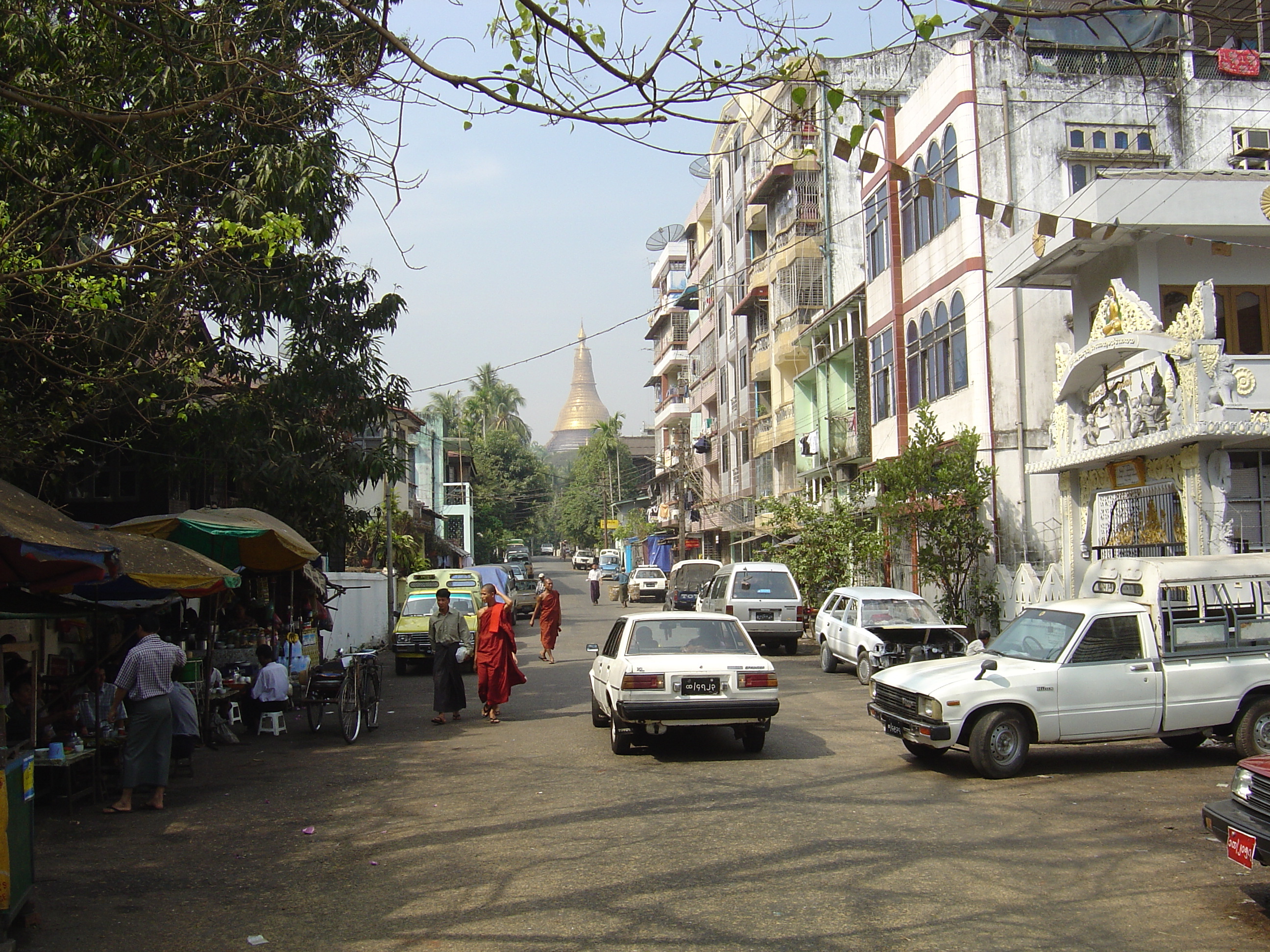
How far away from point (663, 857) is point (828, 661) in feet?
44.7

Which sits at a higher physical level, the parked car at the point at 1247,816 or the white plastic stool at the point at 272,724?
the parked car at the point at 1247,816

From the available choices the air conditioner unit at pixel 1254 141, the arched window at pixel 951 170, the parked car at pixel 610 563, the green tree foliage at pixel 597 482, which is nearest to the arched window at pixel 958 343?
the arched window at pixel 951 170

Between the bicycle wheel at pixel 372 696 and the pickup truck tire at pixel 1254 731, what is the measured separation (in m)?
9.91

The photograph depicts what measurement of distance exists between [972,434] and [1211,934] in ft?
55.8

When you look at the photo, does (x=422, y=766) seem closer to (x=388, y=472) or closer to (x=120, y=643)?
(x=120, y=643)

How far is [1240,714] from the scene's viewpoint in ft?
34.2

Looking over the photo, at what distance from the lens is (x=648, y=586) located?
47656 mm

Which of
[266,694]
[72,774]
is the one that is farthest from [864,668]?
[72,774]

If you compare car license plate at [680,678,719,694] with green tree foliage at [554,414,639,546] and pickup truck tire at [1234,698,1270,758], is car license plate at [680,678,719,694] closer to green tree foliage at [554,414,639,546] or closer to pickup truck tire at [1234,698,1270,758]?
pickup truck tire at [1234,698,1270,758]

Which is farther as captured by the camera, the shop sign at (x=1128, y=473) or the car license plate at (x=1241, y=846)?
the shop sign at (x=1128, y=473)

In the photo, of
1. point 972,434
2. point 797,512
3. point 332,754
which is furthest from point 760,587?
point 332,754

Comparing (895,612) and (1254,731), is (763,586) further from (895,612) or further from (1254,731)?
(1254,731)

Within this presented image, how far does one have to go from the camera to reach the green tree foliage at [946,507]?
21516 millimetres

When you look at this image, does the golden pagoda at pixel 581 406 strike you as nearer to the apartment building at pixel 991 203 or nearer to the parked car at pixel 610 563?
the parked car at pixel 610 563
